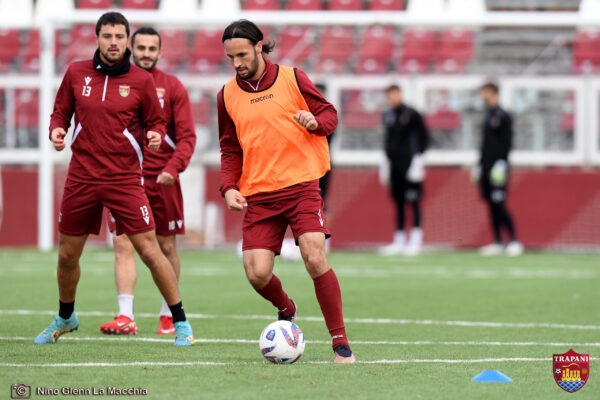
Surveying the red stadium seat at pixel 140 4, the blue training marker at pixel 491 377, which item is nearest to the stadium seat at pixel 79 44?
the red stadium seat at pixel 140 4

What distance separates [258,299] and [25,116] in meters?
10.5

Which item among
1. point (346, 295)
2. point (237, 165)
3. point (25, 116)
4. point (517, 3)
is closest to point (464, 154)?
point (517, 3)

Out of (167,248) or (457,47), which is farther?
(457,47)

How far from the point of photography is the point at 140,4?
81.4 feet

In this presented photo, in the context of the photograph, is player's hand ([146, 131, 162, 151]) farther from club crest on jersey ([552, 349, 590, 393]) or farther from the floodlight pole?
the floodlight pole

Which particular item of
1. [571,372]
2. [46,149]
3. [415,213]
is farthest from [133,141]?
[415,213]

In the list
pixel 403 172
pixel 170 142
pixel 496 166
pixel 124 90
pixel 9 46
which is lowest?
pixel 403 172

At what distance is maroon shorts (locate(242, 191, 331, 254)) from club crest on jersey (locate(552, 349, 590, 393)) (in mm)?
1702

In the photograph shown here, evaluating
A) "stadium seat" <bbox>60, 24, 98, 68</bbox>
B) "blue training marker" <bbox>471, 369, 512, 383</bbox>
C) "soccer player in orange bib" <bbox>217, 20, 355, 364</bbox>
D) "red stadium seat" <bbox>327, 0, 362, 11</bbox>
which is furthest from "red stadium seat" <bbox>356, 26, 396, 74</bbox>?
"blue training marker" <bbox>471, 369, 512, 383</bbox>

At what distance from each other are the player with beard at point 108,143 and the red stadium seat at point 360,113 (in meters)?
13.5

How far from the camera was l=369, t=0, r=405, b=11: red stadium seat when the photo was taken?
2395 cm

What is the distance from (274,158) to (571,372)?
2.31 m

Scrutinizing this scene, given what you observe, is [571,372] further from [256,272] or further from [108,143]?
[108,143]

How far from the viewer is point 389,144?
2041cm
